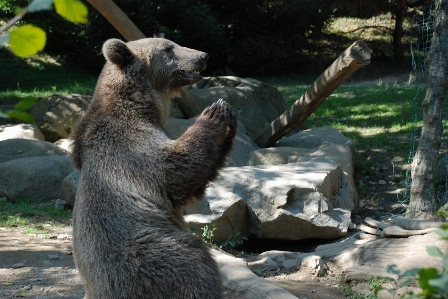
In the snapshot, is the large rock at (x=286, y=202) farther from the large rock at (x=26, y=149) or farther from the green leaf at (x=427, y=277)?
the green leaf at (x=427, y=277)

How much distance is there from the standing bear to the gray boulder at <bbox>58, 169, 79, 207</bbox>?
→ 4.51 m

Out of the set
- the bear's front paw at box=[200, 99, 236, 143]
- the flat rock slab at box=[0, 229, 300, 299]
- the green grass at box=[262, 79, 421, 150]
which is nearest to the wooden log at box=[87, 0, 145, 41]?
the flat rock slab at box=[0, 229, 300, 299]

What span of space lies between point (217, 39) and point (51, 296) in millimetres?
16413

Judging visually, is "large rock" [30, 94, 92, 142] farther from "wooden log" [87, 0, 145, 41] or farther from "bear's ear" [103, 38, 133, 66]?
"bear's ear" [103, 38, 133, 66]

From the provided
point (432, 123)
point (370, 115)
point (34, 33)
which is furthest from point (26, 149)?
point (34, 33)

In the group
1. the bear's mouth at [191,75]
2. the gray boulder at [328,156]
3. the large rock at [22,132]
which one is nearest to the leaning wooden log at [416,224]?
the gray boulder at [328,156]

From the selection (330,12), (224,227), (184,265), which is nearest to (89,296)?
(184,265)

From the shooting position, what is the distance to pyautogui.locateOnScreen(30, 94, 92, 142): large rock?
1255cm

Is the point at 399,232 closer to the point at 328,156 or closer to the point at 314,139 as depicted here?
the point at 328,156

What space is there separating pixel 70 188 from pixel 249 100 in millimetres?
5303

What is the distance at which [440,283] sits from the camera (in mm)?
1244

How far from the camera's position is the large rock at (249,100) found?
41.5 feet

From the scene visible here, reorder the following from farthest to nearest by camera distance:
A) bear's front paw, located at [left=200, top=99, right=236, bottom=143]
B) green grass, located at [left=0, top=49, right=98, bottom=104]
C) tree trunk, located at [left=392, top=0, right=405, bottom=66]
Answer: tree trunk, located at [left=392, top=0, right=405, bottom=66]
green grass, located at [left=0, top=49, right=98, bottom=104]
bear's front paw, located at [left=200, top=99, right=236, bottom=143]

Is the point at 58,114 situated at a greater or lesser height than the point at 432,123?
greater
